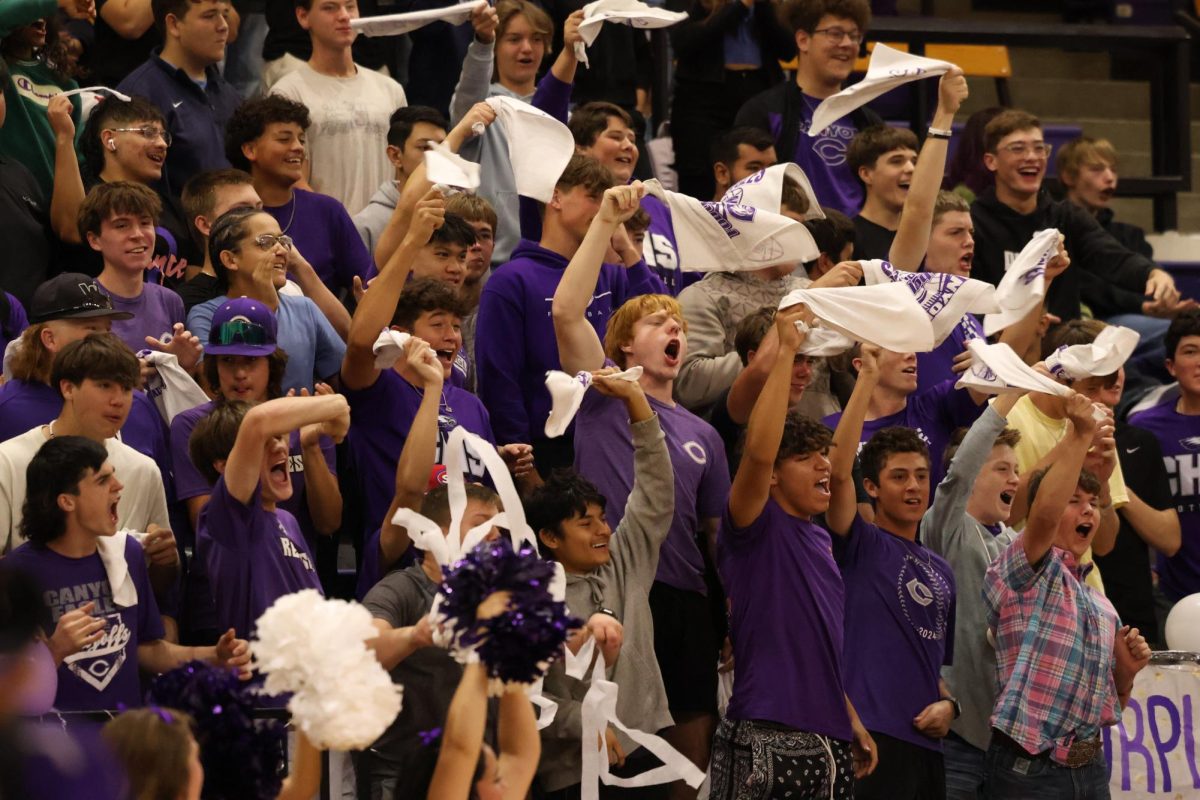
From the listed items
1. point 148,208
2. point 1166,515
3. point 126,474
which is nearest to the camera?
point 126,474

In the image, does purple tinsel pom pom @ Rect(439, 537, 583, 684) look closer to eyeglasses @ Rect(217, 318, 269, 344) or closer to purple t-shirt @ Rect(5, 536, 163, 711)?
purple t-shirt @ Rect(5, 536, 163, 711)

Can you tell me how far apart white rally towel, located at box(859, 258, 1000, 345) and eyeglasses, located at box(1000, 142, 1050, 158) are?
203cm

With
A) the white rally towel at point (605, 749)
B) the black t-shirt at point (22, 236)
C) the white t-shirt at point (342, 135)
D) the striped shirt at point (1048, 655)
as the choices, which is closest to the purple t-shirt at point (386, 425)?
the white rally towel at point (605, 749)

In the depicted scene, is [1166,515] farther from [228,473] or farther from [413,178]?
[228,473]

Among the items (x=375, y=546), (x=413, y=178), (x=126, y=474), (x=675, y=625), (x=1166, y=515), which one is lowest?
(x=1166, y=515)

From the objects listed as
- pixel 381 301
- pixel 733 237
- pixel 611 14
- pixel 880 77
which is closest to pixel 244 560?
pixel 381 301

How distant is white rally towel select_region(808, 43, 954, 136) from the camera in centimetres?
714

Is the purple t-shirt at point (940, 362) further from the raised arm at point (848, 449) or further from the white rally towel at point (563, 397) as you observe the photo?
the white rally towel at point (563, 397)

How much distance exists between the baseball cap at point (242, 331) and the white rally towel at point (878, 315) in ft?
5.34

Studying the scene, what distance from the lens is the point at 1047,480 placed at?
582 cm

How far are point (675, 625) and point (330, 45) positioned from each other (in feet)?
11.2

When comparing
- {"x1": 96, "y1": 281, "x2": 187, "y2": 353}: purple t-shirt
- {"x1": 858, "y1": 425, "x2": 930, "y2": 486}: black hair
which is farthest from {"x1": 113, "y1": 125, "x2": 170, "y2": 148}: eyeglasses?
{"x1": 858, "y1": 425, "x2": 930, "y2": 486}: black hair

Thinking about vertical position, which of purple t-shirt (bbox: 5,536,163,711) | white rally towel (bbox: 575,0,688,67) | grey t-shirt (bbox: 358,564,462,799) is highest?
white rally towel (bbox: 575,0,688,67)

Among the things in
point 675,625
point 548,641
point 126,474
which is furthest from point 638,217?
point 548,641
